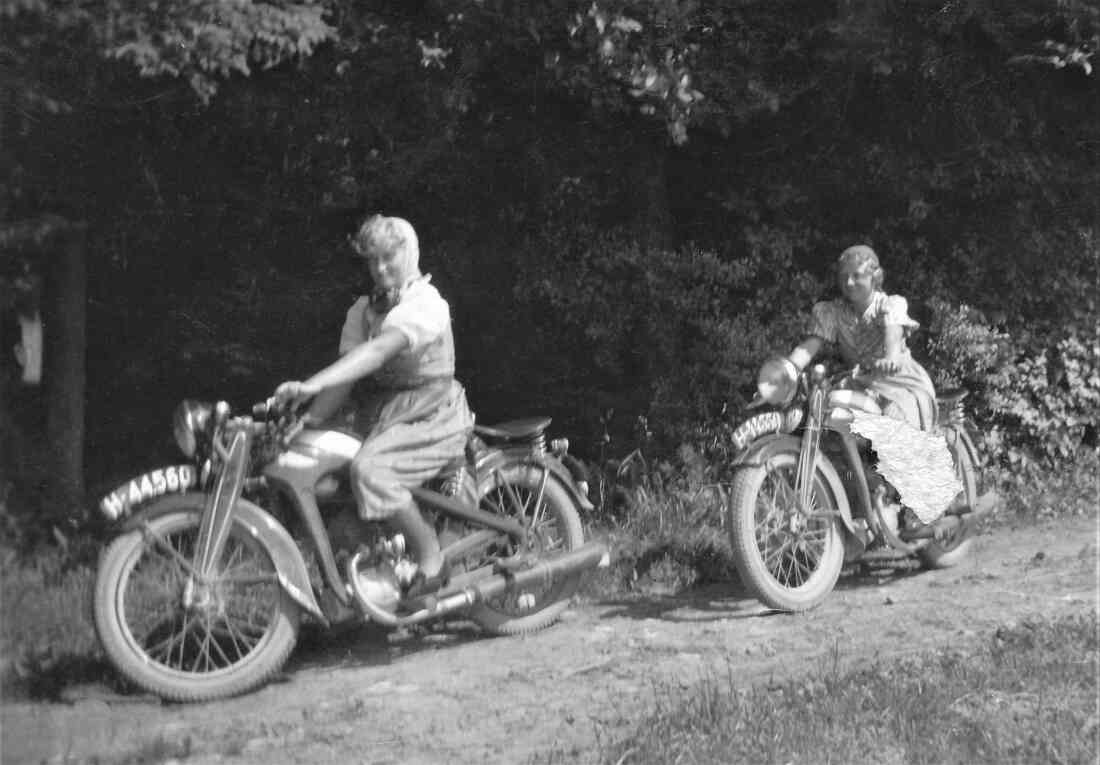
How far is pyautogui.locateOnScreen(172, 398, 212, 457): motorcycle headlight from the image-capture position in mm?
5512

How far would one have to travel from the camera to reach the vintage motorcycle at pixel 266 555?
543 centimetres

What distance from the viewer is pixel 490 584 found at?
6.28m

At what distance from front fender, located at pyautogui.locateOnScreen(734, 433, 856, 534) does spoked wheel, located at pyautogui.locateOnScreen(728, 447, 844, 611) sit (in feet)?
0.07

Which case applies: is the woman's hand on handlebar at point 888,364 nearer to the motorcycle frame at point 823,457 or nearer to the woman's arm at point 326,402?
the motorcycle frame at point 823,457

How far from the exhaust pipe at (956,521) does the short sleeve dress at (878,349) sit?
1.65 feet

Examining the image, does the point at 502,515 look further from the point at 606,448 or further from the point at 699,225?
the point at 699,225

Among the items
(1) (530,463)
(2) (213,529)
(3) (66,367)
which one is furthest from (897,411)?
(3) (66,367)

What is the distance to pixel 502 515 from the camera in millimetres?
6520

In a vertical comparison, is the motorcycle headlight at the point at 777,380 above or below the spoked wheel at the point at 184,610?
above

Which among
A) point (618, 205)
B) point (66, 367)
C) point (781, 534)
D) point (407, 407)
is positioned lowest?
point (781, 534)

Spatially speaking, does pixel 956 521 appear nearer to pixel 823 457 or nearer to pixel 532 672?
pixel 823 457

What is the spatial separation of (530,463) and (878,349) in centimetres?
209

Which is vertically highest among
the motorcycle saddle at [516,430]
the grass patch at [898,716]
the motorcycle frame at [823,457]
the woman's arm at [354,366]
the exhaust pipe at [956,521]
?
the woman's arm at [354,366]

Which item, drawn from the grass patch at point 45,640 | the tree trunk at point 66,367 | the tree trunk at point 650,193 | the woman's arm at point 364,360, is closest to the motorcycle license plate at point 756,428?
the woman's arm at point 364,360
